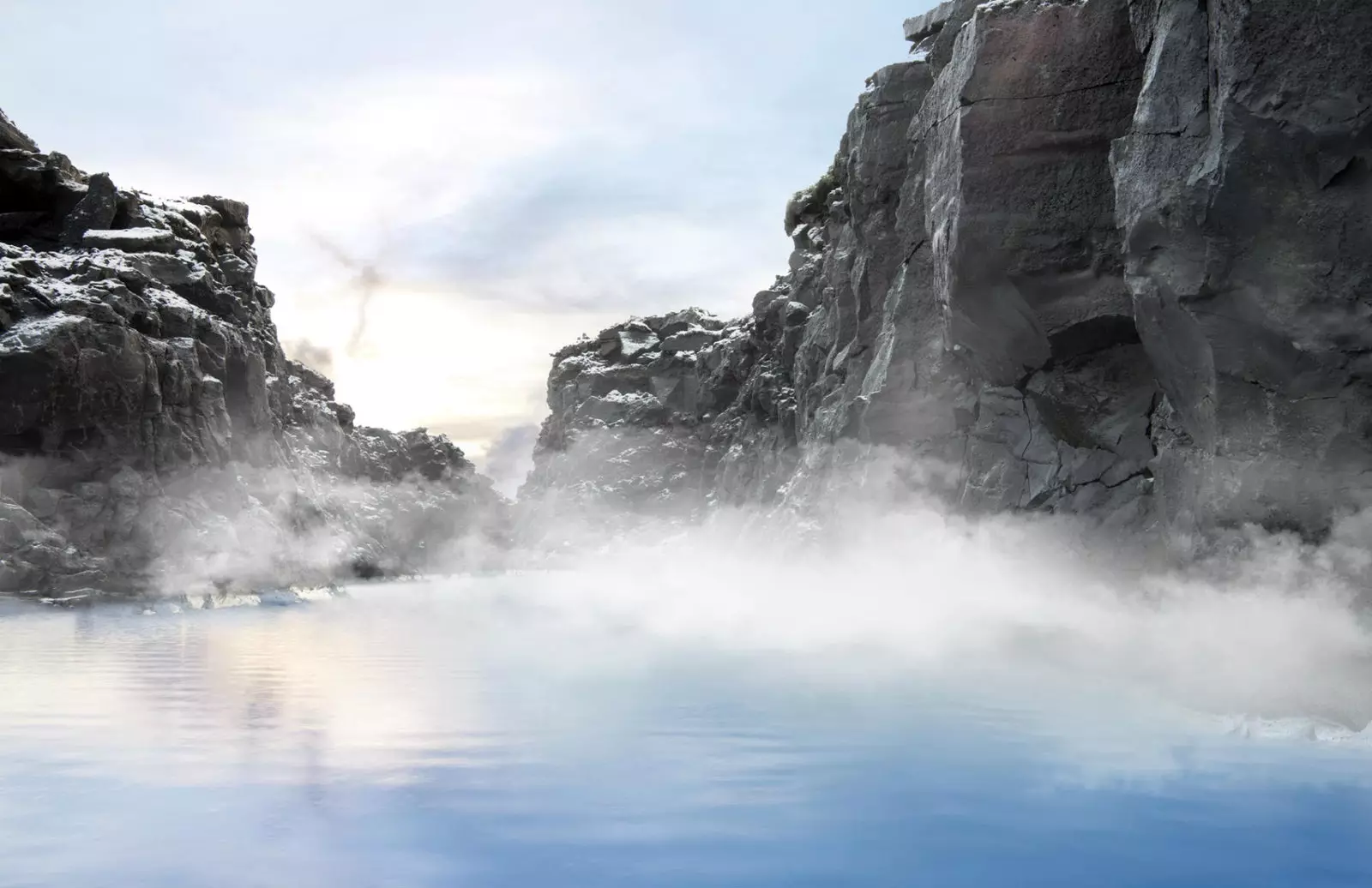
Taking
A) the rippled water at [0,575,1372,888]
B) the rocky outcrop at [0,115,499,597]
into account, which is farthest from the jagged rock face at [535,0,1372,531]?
the rocky outcrop at [0,115,499,597]

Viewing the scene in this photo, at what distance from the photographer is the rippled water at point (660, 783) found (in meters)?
7.89

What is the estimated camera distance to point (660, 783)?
10016 mm

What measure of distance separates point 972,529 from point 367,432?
110 metres

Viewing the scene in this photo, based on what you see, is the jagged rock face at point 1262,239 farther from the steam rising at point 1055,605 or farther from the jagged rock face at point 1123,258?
the steam rising at point 1055,605

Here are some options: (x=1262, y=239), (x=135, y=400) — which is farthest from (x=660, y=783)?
(x=135, y=400)

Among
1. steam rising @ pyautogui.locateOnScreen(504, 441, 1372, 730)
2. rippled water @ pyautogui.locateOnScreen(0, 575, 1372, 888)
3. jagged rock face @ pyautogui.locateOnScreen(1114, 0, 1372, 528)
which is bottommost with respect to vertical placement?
rippled water @ pyautogui.locateOnScreen(0, 575, 1372, 888)

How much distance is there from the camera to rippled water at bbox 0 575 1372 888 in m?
7.89

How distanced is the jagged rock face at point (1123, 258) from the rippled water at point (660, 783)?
4510 mm

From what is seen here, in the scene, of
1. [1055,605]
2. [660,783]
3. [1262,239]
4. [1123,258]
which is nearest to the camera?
[660,783]

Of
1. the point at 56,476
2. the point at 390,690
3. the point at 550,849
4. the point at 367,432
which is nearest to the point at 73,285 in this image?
the point at 56,476

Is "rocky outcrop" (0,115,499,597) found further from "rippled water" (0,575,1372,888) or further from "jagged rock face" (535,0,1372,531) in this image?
"jagged rock face" (535,0,1372,531)

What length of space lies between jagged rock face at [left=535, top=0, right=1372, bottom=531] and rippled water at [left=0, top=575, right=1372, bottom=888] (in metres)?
4.51

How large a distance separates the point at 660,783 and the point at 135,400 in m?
39.2

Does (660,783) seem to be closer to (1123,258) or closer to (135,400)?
(1123,258)
